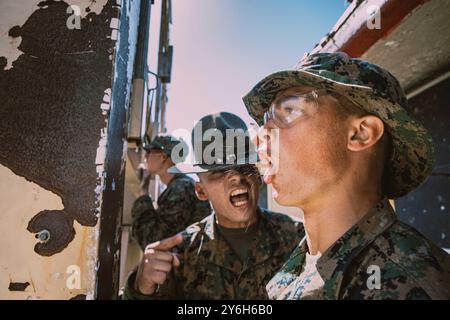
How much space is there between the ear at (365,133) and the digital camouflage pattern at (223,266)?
1412 millimetres

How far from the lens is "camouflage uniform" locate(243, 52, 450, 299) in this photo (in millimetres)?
942

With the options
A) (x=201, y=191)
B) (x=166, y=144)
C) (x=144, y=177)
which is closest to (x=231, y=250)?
(x=201, y=191)

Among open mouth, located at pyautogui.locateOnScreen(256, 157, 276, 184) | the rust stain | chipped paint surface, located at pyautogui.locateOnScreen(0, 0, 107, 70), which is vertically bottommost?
the rust stain

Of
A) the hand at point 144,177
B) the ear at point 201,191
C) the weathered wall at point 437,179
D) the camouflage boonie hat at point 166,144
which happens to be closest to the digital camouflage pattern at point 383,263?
the ear at point 201,191

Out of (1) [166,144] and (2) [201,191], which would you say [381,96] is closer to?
(2) [201,191]

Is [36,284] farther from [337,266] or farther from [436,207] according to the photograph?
[436,207]

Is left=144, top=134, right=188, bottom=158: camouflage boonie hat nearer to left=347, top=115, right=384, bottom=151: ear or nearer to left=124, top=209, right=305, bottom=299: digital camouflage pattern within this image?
left=124, top=209, right=305, bottom=299: digital camouflage pattern

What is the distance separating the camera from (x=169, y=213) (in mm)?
3398

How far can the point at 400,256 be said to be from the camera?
3.26 feet

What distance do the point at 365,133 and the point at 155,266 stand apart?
1.54m

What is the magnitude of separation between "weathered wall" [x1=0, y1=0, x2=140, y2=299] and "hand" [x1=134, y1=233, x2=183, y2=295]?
708mm

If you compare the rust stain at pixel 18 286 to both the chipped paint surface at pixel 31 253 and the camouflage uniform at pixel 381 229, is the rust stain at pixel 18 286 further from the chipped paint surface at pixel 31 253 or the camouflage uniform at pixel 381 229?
the camouflage uniform at pixel 381 229

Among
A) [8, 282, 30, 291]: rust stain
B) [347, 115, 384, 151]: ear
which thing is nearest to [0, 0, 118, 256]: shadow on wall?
[8, 282, 30, 291]: rust stain
